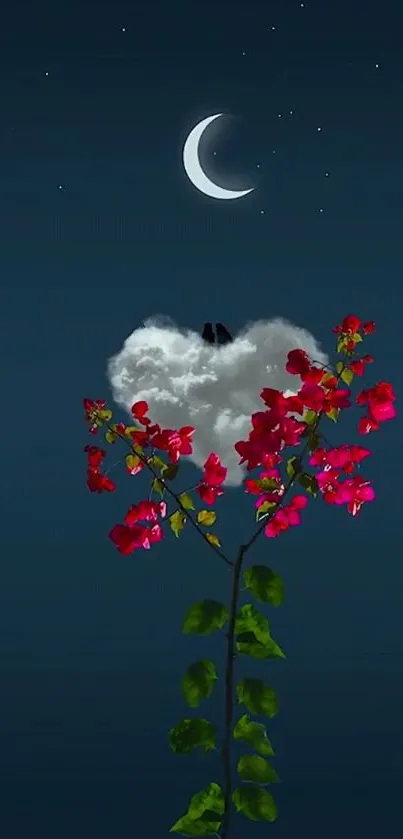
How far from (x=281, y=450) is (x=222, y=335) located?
0.61 meters

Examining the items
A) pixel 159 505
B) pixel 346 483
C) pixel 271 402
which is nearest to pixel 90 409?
pixel 159 505

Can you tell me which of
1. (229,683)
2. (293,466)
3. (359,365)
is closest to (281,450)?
(293,466)

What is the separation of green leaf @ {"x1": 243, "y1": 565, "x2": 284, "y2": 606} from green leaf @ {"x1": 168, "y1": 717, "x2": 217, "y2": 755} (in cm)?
23

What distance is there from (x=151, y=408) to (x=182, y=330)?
19 cm

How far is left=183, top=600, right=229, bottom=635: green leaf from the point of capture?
1648mm

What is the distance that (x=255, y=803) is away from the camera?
5.48 feet

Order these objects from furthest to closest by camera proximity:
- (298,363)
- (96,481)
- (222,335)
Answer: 1. (222,335)
2. (96,481)
3. (298,363)

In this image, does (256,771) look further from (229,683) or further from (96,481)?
(96,481)

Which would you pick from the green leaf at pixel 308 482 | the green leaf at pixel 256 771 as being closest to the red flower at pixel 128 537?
the green leaf at pixel 308 482

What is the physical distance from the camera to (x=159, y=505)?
5.57 feet

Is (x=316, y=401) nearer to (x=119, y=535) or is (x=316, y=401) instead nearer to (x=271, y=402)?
(x=271, y=402)

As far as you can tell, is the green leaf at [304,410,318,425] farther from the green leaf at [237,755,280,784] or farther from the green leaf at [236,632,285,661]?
the green leaf at [237,755,280,784]

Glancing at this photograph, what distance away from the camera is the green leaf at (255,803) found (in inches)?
65.6

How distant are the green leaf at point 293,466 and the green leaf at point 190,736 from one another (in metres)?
0.44
